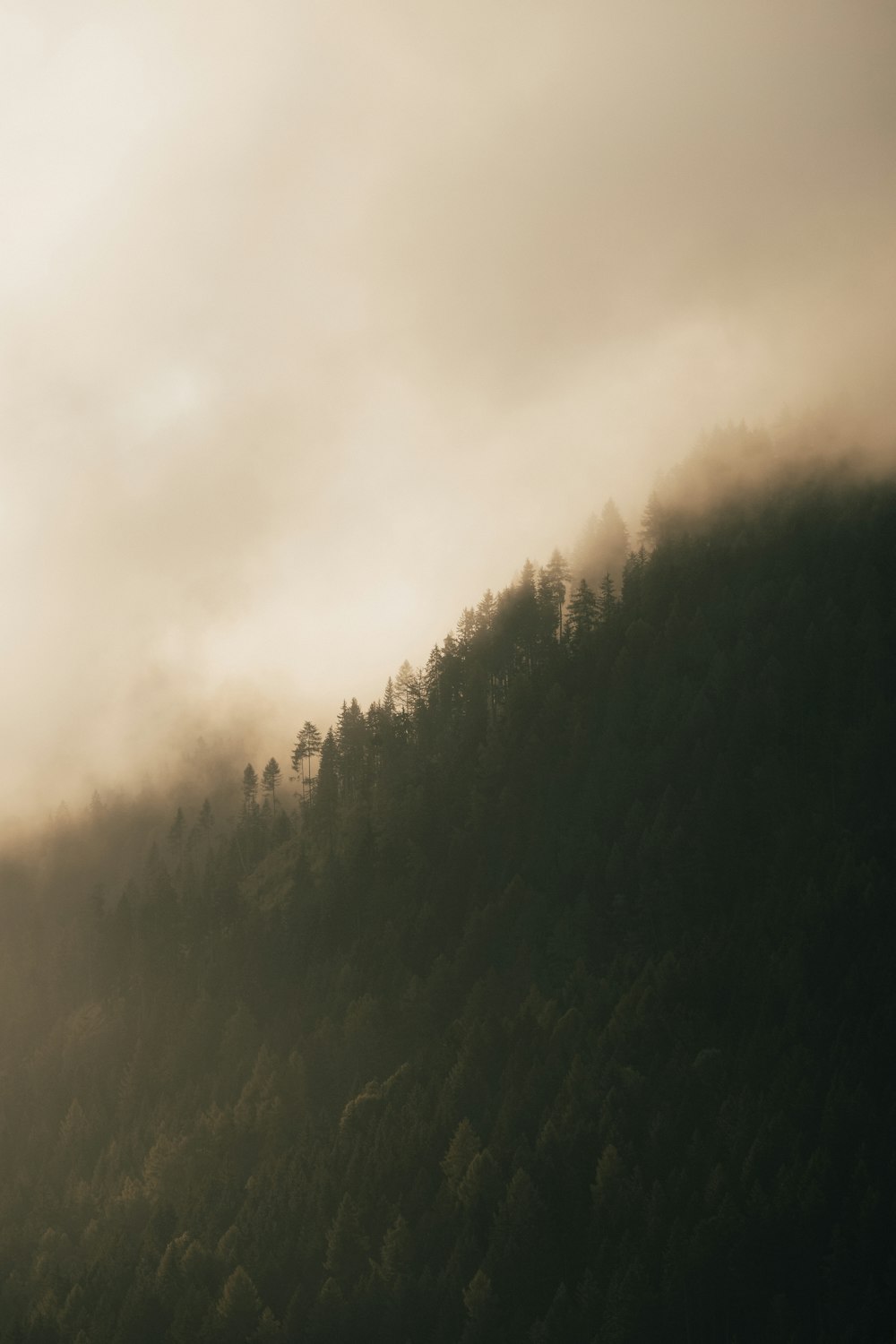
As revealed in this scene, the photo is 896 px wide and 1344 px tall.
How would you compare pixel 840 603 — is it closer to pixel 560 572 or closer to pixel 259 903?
pixel 560 572

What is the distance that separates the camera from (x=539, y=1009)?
12362 cm

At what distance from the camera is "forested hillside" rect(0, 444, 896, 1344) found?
95.7 m

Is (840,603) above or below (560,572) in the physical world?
below

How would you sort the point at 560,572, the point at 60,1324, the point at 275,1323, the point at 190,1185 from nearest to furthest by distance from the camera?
the point at 275,1323 < the point at 60,1324 < the point at 190,1185 < the point at 560,572

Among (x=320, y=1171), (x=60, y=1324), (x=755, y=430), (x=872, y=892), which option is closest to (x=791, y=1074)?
(x=872, y=892)

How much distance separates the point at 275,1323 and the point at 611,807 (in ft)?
230

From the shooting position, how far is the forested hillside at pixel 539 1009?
95.7m

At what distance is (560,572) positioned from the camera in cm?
18538

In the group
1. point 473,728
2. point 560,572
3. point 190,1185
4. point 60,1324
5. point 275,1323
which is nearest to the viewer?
point 275,1323

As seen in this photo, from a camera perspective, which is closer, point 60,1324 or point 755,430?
point 60,1324

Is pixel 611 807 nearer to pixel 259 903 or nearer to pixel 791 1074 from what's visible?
pixel 791 1074

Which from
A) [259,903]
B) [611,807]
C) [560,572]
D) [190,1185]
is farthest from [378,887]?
[560,572]

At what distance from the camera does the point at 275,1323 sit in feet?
325

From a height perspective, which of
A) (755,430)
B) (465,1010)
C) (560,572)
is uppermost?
(755,430)
